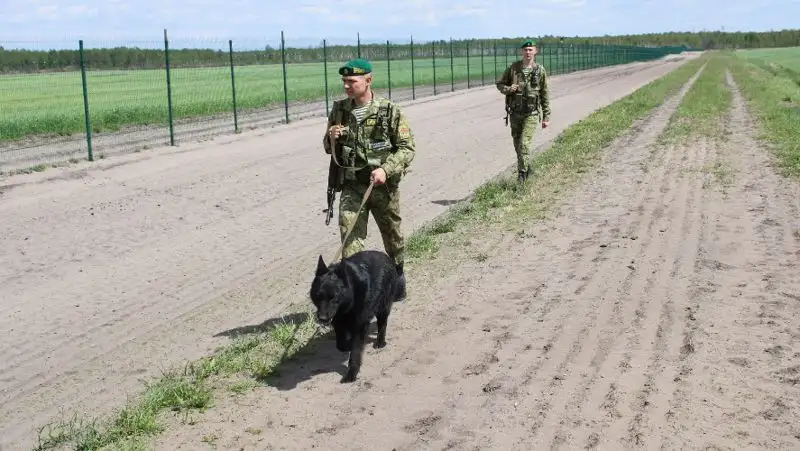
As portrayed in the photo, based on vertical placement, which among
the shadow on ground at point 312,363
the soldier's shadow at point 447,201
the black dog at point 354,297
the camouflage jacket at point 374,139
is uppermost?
the camouflage jacket at point 374,139

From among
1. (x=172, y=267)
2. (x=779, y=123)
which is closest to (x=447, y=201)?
(x=172, y=267)

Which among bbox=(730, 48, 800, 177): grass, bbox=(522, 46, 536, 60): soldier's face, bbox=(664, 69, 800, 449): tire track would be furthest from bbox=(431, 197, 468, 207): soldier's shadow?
bbox=(730, 48, 800, 177): grass

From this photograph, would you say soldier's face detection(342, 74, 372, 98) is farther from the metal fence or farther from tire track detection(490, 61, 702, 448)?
the metal fence

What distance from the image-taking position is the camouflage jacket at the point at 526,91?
1063 centimetres

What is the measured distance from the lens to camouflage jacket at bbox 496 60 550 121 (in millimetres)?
10633

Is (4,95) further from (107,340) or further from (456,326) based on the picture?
(456,326)

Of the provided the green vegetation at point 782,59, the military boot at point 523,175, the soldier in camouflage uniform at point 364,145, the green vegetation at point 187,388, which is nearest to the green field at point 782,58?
the green vegetation at point 782,59

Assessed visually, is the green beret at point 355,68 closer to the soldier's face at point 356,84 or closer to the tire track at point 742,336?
the soldier's face at point 356,84

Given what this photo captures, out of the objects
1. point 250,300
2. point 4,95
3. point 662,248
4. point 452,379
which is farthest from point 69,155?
point 452,379

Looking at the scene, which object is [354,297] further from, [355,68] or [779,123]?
[779,123]

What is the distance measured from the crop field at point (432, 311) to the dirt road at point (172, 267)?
0.03m

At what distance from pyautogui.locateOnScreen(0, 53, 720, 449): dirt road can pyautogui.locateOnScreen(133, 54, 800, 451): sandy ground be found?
0.18ft

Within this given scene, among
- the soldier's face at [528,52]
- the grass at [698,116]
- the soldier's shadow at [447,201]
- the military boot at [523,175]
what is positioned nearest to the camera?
the soldier's face at [528,52]

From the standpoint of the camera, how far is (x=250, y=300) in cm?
709
